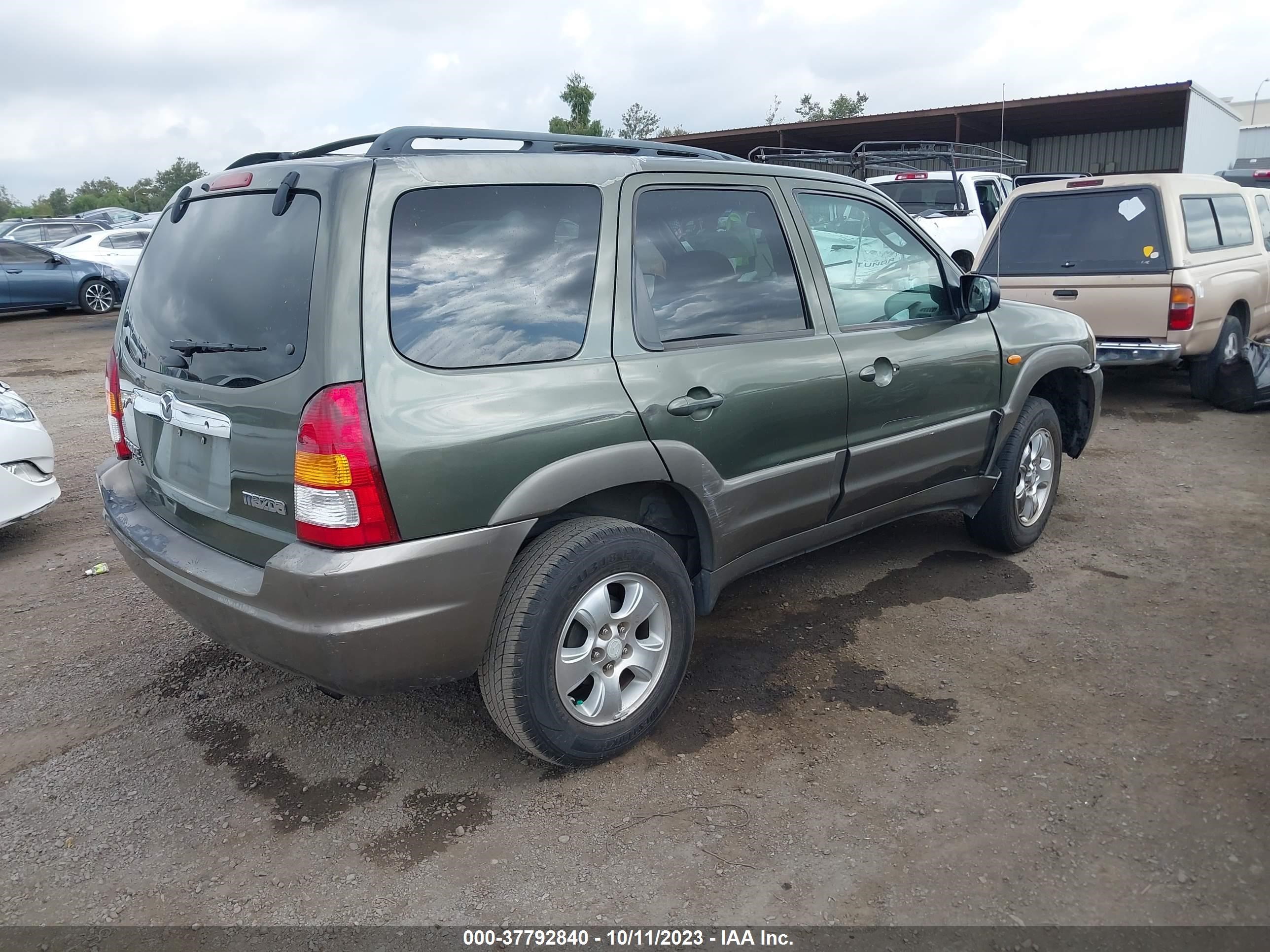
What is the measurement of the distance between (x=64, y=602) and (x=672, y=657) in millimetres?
3006

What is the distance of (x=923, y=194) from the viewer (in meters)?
12.8

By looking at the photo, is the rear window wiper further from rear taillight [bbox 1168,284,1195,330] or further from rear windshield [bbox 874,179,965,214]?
rear windshield [bbox 874,179,965,214]

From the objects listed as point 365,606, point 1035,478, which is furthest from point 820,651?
point 365,606

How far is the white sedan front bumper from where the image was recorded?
4.73 meters

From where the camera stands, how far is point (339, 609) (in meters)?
2.45

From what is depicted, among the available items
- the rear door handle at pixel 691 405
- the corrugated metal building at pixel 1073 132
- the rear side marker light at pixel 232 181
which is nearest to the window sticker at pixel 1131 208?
the rear door handle at pixel 691 405

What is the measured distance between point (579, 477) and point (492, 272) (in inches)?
25.0

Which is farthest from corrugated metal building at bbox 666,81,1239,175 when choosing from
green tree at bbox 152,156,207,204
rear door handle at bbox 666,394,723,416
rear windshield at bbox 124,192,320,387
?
green tree at bbox 152,156,207,204

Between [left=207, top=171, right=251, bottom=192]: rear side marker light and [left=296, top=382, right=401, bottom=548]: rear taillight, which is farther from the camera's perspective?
[left=207, top=171, right=251, bottom=192]: rear side marker light

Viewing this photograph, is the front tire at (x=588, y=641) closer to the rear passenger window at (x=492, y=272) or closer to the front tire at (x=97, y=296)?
the rear passenger window at (x=492, y=272)

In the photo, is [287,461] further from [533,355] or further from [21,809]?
[21,809]

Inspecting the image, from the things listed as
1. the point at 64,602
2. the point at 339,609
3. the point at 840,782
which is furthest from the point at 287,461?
the point at 64,602

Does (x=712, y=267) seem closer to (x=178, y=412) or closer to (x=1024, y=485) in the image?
(x=178, y=412)

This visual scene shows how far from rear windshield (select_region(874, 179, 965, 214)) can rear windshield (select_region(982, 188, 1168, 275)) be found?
4583 millimetres
